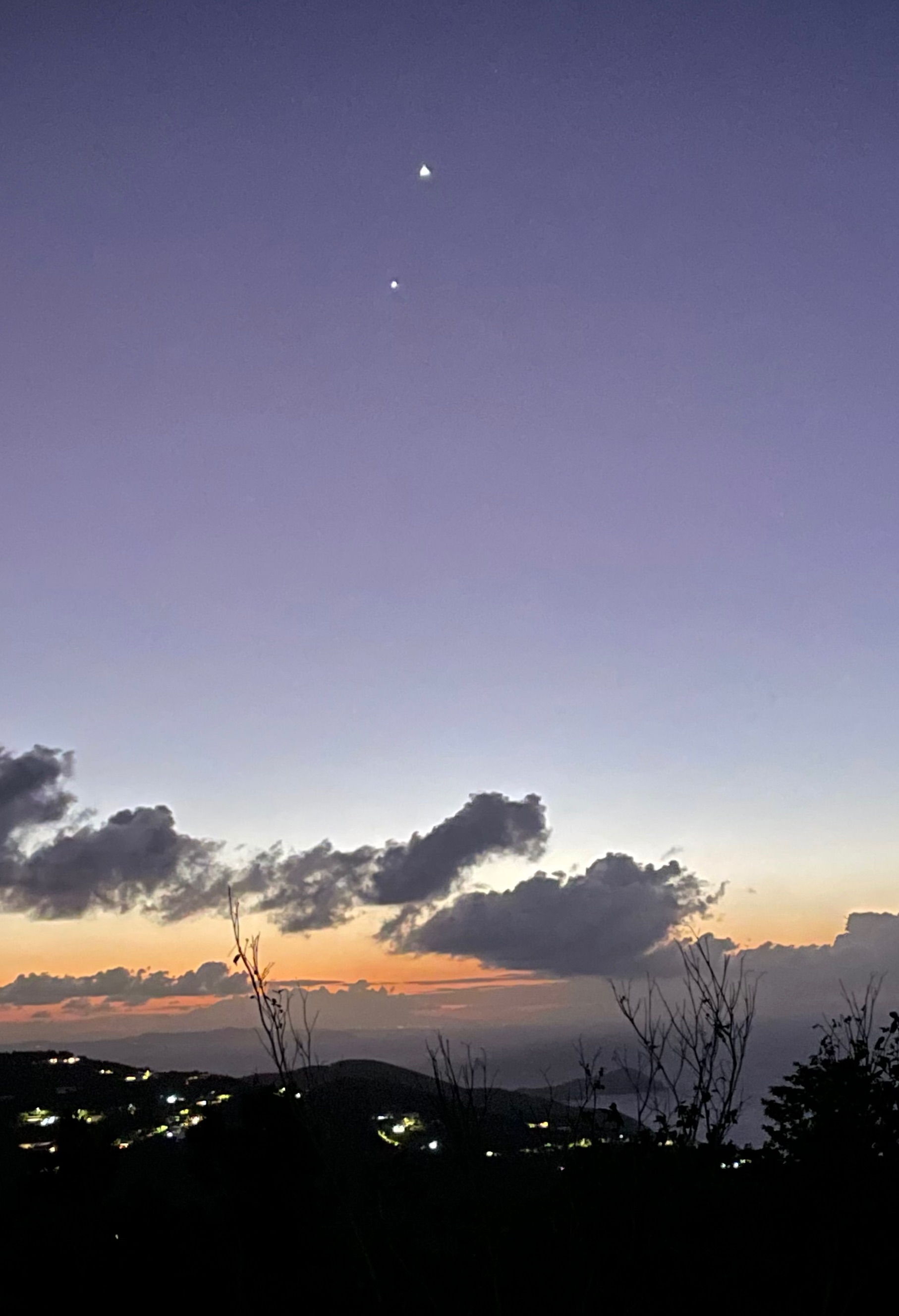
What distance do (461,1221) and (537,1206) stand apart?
2.12 m

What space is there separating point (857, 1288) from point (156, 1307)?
25.7 m

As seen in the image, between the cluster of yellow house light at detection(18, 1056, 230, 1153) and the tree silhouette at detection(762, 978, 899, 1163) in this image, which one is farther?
the cluster of yellow house light at detection(18, 1056, 230, 1153)

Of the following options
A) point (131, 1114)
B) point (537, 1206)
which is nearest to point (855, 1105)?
point (537, 1206)

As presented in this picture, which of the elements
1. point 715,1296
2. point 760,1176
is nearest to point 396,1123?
point 760,1176

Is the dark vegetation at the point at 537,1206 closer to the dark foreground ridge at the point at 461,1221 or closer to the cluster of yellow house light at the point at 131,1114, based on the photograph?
the dark foreground ridge at the point at 461,1221

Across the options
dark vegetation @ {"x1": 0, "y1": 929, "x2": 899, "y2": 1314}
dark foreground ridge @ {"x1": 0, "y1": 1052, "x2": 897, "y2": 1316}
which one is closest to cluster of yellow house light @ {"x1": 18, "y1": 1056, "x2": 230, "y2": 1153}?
dark foreground ridge @ {"x1": 0, "y1": 1052, "x2": 897, "y2": 1316}

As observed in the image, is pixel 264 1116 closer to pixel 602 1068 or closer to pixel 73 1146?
pixel 73 1146

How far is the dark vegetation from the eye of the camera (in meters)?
12.5

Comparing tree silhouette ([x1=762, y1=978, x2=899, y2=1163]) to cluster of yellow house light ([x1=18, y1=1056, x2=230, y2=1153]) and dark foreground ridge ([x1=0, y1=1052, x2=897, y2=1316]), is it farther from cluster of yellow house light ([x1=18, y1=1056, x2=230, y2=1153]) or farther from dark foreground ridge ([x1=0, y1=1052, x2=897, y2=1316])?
cluster of yellow house light ([x1=18, y1=1056, x2=230, y2=1153])

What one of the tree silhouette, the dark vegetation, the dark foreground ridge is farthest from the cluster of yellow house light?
the tree silhouette

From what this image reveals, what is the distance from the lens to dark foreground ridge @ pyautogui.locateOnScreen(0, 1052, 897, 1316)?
12375 mm

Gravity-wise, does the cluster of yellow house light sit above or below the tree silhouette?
below

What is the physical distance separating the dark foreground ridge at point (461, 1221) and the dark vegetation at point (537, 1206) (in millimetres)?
80

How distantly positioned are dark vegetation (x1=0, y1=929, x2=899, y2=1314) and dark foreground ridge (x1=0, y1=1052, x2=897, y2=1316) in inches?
3.2
